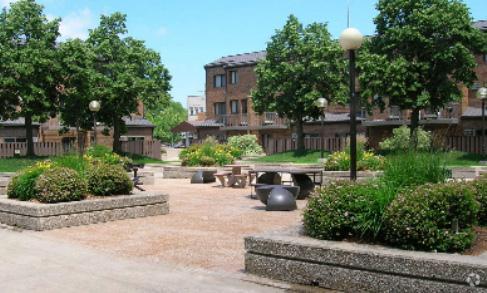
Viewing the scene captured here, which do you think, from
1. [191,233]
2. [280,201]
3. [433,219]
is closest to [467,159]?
[280,201]

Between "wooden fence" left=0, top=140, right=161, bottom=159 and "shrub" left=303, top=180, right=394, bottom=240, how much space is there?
34442 millimetres

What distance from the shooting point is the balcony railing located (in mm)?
56641

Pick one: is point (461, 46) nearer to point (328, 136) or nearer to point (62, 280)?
point (328, 136)

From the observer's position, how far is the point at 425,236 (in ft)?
19.8

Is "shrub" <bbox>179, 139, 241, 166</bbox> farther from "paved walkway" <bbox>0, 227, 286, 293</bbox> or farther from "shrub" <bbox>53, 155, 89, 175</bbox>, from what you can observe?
"paved walkway" <bbox>0, 227, 286, 293</bbox>

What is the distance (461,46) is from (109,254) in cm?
3136

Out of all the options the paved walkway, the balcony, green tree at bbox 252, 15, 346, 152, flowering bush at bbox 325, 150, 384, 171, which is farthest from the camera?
the balcony

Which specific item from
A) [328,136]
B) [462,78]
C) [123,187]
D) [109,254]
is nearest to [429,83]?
[462,78]

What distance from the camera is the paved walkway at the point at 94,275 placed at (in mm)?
6453

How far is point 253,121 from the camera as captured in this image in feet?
192

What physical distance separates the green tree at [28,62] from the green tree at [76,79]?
0.71 meters

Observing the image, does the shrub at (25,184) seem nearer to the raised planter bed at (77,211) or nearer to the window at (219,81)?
the raised planter bed at (77,211)

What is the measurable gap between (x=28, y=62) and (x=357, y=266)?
110ft

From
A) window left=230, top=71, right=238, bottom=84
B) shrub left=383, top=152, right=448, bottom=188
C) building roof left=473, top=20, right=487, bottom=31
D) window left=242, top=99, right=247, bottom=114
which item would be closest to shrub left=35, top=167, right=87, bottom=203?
shrub left=383, top=152, right=448, bottom=188
